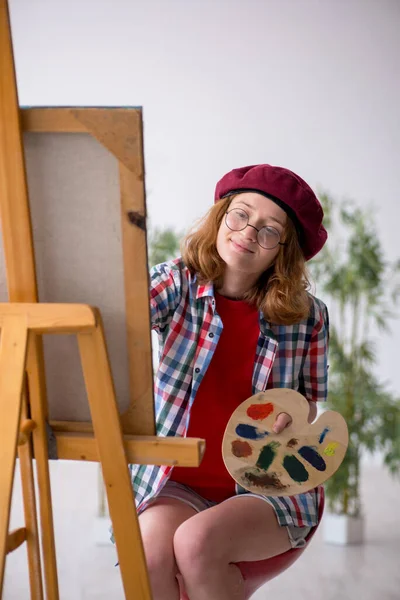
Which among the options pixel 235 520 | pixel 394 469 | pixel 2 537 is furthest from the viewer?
pixel 394 469

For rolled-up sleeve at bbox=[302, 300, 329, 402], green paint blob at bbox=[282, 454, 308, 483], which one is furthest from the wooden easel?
rolled-up sleeve at bbox=[302, 300, 329, 402]

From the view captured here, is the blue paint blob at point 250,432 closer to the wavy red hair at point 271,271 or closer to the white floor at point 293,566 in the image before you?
the wavy red hair at point 271,271

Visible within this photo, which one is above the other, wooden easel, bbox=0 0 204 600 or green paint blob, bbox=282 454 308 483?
wooden easel, bbox=0 0 204 600

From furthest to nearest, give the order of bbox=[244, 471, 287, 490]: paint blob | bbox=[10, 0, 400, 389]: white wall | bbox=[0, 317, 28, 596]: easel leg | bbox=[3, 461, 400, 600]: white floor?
bbox=[10, 0, 400, 389]: white wall → bbox=[3, 461, 400, 600]: white floor → bbox=[244, 471, 287, 490]: paint blob → bbox=[0, 317, 28, 596]: easel leg

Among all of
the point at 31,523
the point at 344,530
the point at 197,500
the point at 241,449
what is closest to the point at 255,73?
the point at 344,530

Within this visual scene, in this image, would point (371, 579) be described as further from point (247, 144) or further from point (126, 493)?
point (247, 144)

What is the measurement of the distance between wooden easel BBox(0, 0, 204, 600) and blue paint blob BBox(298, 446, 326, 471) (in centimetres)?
38

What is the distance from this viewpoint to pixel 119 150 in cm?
124

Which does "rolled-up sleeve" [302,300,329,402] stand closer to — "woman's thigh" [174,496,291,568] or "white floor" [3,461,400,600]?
"woman's thigh" [174,496,291,568]

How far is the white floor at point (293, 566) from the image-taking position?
298 cm

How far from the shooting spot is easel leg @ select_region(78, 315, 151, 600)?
4.09ft

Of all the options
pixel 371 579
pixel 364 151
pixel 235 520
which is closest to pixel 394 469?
pixel 371 579

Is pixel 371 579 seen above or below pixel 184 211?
below

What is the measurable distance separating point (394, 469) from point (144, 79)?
2.81 metres
